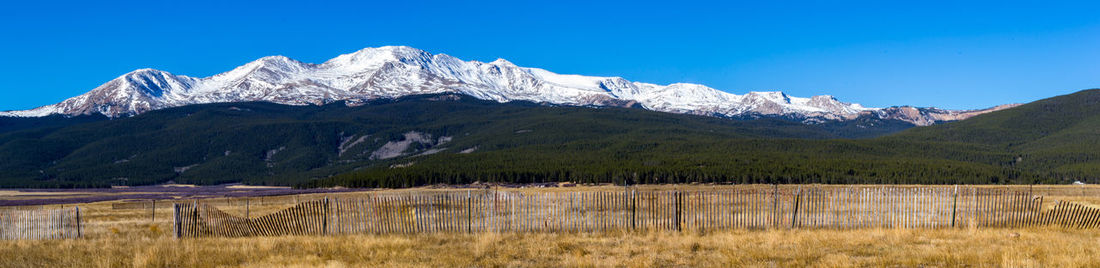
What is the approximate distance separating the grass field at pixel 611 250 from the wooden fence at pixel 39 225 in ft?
17.5

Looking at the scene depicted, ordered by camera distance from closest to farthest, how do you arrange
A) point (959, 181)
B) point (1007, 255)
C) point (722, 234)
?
point (1007, 255) → point (722, 234) → point (959, 181)

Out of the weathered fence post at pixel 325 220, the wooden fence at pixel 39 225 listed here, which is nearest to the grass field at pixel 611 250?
the weathered fence post at pixel 325 220

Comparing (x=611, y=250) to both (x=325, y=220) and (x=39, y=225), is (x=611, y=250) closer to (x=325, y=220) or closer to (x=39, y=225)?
(x=325, y=220)

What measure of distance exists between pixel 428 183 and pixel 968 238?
133907mm

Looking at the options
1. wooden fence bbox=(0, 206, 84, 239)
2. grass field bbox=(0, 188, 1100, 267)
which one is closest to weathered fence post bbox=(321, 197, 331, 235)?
grass field bbox=(0, 188, 1100, 267)

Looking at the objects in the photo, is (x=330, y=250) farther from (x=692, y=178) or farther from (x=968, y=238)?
(x=692, y=178)

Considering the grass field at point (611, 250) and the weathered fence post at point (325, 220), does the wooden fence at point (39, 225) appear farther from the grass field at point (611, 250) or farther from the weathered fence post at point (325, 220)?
the weathered fence post at point (325, 220)

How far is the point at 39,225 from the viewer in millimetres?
30359

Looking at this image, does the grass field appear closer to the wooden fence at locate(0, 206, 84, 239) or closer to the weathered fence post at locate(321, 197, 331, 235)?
the weathered fence post at locate(321, 197, 331, 235)

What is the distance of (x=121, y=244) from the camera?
81.0ft

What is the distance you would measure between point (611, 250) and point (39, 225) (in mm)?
25646

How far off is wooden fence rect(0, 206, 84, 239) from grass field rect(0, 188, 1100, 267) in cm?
532

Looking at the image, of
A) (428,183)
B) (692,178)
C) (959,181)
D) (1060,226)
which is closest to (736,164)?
(692,178)

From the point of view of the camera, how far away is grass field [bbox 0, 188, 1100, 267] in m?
17.2
